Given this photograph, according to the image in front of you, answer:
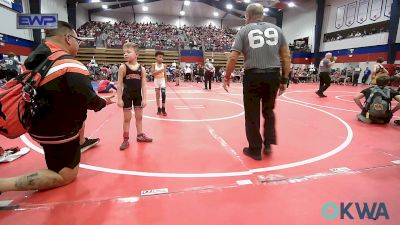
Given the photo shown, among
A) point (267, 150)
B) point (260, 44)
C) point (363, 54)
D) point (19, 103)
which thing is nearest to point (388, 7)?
point (363, 54)

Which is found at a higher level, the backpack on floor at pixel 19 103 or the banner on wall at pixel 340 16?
the banner on wall at pixel 340 16

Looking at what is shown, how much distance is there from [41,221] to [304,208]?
2.22 m

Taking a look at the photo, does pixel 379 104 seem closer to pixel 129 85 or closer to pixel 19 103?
pixel 129 85

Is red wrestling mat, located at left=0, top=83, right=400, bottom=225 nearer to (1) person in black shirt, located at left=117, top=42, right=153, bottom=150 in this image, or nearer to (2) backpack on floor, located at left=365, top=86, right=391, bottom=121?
(1) person in black shirt, located at left=117, top=42, right=153, bottom=150

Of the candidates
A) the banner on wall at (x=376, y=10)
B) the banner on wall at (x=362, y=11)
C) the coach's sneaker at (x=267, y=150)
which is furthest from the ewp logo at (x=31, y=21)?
the banner on wall at (x=362, y=11)

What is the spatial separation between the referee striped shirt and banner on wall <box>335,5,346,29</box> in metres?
24.6

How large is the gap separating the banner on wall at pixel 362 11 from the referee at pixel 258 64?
23.0m

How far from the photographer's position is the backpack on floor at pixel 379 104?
17.3 feet

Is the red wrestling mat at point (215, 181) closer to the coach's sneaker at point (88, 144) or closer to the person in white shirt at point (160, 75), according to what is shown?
the coach's sneaker at point (88, 144)

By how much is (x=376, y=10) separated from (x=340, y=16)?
3.70 m

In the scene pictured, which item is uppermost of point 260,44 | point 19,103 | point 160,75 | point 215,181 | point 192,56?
point 192,56

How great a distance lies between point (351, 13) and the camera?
2216 centimetres

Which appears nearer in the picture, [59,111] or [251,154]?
[59,111]

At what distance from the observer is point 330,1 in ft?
79.6
